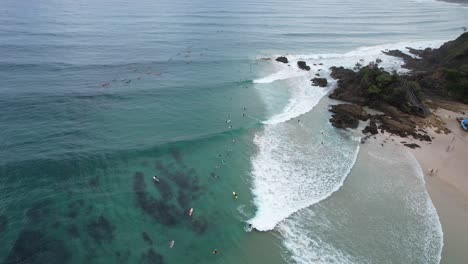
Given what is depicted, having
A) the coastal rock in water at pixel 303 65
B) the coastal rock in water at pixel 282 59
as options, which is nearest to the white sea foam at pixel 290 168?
the coastal rock in water at pixel 303 65

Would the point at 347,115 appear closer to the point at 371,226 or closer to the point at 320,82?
the point at 320,82

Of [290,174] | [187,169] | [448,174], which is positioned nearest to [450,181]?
[448,174]

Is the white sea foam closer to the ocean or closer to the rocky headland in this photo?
the ocean

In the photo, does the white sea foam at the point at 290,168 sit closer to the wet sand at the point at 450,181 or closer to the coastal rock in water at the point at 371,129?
the coastal rock in water at the point at 371,129

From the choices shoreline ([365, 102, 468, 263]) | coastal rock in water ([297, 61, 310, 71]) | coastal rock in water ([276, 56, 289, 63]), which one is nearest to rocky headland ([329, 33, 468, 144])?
shoreline ([365, 102, 468, 263])

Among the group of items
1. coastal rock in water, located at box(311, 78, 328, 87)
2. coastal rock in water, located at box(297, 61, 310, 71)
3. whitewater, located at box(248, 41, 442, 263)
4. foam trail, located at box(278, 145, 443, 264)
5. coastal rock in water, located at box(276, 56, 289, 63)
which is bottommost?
foam trail, located at box(278, 145, 443, 264)

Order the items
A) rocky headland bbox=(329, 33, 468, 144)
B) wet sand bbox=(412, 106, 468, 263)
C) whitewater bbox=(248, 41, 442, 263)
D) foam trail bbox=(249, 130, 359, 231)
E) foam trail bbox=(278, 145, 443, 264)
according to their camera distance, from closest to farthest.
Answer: foam trail bbox=(278, 145, 443, 264), wet sand bbox=(412, 106, 468, 263), whitewater bbox=(248, 41, 442, 263), foam trail bbox=(249, 130, 359, 231), rocky headland bbox=(329, 33, 468, 144)

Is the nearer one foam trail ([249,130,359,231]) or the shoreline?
the shoreline

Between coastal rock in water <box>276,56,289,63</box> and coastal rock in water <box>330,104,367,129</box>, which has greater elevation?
coastal rock in water <box>276,56,289,63</box>
